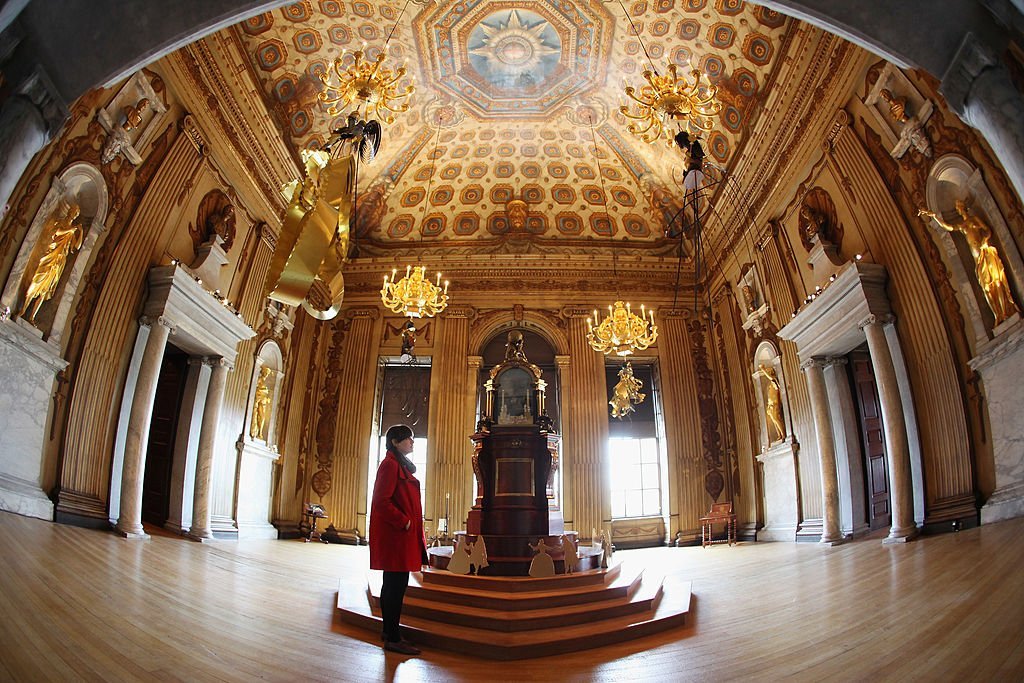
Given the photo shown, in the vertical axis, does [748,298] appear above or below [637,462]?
above

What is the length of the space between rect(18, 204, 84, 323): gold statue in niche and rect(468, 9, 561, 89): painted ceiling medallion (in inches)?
301

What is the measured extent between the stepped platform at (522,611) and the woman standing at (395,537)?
0.31 m

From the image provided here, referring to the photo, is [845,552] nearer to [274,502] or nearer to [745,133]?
[745,133]

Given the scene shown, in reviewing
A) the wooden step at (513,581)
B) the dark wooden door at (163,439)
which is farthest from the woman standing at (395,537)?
the dark wooden door at (163,439)

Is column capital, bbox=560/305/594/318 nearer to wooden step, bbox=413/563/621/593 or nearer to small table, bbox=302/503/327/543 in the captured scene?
small table, bbox=302/503/327/543

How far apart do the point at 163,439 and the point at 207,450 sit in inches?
29.8

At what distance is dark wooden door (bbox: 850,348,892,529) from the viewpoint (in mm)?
9594

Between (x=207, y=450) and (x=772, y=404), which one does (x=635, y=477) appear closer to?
(x=772, y=404)

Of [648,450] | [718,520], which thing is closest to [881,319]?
[718,520]

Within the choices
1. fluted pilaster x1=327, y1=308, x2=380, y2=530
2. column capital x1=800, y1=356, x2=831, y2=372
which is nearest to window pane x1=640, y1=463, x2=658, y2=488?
column capital x1=800, y1=356, x2=831, y2=372

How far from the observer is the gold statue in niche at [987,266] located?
644 centimetres

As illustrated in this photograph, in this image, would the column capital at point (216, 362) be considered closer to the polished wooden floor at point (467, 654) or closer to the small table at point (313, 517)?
the small table at point (313, 517)

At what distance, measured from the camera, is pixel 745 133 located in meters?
11.1

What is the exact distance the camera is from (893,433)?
813cm
